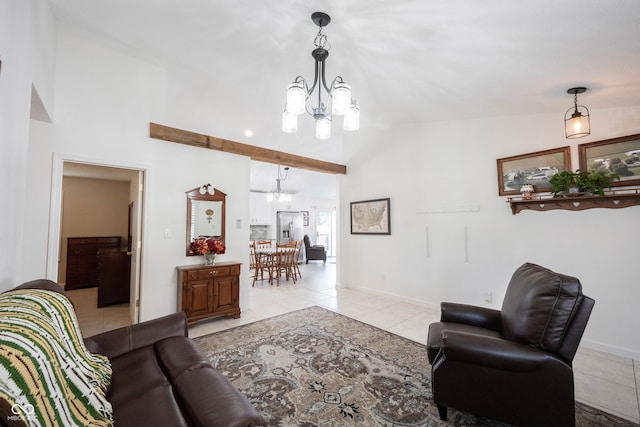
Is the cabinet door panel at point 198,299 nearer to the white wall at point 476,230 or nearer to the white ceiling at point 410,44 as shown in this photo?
the white ceiling at point 410,44

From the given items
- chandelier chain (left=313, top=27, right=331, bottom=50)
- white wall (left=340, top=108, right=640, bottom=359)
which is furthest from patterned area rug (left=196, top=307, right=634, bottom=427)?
chandelier chain (left=313, top=27, right=331, bottom=50)

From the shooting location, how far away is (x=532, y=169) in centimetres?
327

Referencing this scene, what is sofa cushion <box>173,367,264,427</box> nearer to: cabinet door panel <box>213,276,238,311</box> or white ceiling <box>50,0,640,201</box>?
cabinet door panel <box>213,276,238,311</box>

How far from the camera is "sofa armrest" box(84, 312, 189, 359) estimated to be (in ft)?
5.79

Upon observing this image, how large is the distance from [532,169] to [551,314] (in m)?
2.37

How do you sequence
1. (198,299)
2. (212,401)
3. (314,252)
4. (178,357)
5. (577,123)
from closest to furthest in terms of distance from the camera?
1. (212,401)
2. (178,357)
3. (577,123)
4. (198,299)
5. (314,252)

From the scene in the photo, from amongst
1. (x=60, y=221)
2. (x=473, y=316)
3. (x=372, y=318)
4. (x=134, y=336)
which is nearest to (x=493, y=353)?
(x=473, y=316)

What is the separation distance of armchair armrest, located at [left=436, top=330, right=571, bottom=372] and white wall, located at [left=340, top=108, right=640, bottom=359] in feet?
6.82

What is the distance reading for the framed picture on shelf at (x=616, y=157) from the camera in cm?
264

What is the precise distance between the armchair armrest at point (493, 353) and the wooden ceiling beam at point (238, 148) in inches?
139

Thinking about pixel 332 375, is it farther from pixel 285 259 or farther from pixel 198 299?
pixel 285 259

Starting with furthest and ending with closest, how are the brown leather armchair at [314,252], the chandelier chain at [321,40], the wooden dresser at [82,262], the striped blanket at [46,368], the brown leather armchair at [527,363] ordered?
the brown leather armchair at [314,252] < the wooden dresser at [82,262] < the chandelier chain at [321,40] < the brown leather armchair at [527,363] < the striped blanket at [46,368]

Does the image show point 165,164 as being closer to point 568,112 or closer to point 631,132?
point 568,112

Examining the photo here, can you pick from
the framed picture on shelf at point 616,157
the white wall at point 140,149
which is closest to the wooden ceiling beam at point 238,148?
the white wall at point 140,149
